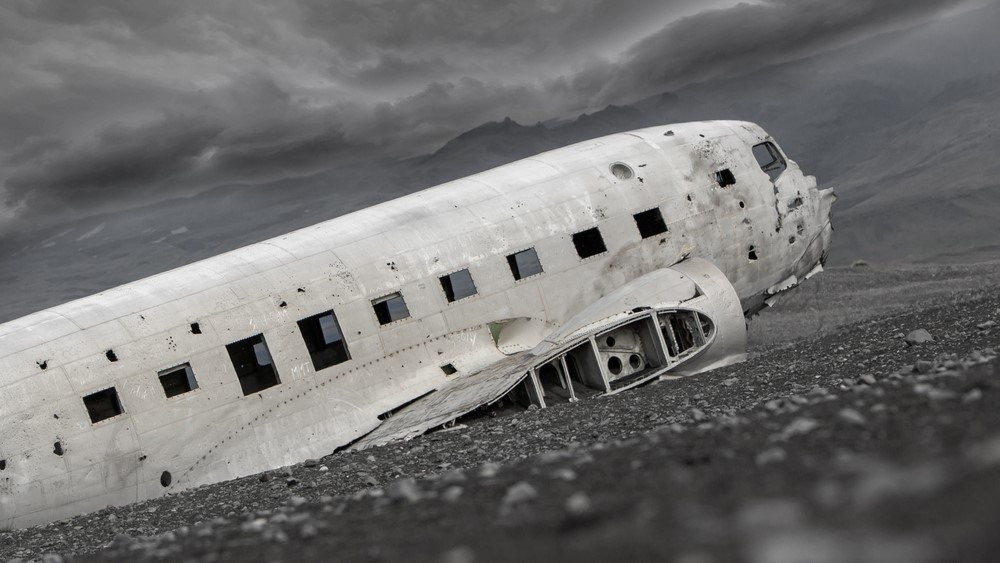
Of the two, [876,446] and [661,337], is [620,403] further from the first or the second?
[876,446]

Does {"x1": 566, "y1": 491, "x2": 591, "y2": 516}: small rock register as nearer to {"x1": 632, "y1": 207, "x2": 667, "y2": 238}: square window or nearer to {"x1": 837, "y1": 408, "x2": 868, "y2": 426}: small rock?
{"x1": 837, "y1": 408, "x2": 868, "y2": 426}: small rock

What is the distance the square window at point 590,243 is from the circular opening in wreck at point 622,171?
1.50 m

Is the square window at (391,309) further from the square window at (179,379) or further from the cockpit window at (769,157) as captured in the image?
the cockpit window at (769,157)

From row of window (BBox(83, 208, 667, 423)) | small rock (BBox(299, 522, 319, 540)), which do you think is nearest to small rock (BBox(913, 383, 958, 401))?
small rock (BBox(299, 522, 319, 540))

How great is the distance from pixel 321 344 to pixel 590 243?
6045 millimetres

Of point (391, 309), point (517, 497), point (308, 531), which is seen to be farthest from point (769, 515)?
point (391, 309)

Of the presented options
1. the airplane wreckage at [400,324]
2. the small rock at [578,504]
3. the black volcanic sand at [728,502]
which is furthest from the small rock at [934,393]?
the airplane wreckage at [400,324]

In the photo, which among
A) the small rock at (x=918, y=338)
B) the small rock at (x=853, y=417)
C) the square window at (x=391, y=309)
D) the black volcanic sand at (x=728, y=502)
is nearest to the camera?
the black volcanic sand at (x=728, y=502)

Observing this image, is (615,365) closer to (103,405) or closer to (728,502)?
(103,405)

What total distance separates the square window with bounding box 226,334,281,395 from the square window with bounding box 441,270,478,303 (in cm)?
363

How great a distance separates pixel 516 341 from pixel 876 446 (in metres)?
12.8

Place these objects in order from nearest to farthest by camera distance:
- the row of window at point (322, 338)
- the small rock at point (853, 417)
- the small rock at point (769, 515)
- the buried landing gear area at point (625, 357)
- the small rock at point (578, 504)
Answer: the small rock at point (769, 515) < the small rock at point (578, 504) < the small rock at point (853, 417) < the row of window at point (322, 338) < the buried landing gear area at point (625, 357)

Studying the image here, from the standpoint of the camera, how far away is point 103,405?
14.6 meters

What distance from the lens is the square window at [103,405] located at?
14469 mm
